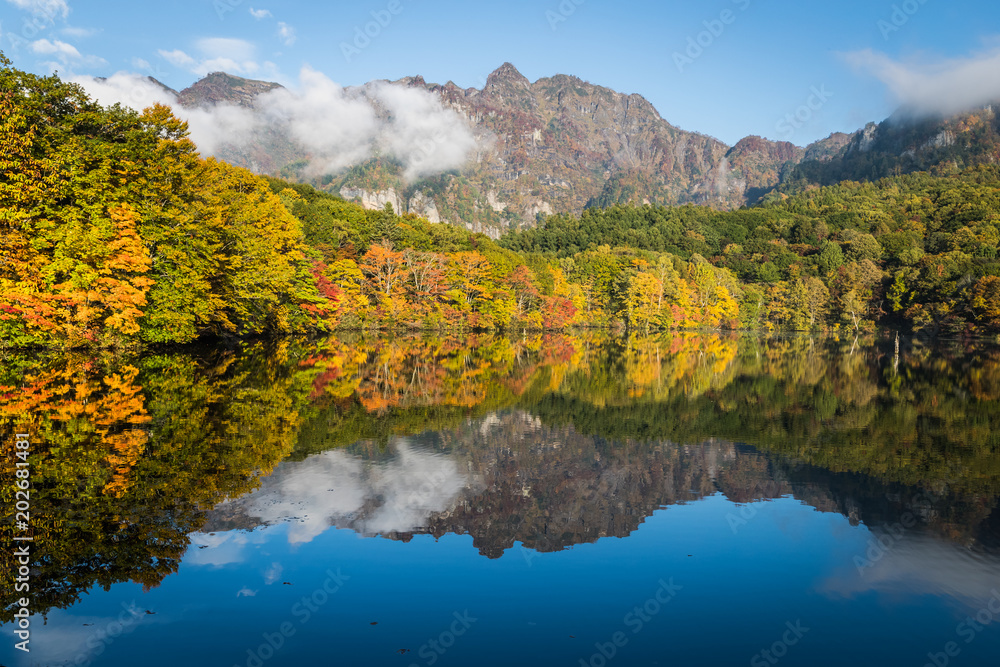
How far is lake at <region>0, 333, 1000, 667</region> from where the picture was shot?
17.6ft

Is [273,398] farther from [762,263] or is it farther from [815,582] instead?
[762,263]

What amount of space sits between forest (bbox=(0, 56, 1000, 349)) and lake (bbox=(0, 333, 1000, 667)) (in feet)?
29.6

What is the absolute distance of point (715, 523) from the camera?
864 cm

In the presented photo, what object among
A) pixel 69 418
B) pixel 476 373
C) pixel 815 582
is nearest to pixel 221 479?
pixel 69 418

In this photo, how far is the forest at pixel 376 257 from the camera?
23.5 metres

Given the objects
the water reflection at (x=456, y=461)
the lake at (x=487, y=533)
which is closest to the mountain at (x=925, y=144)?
the water reflection at (x=456, y=461)

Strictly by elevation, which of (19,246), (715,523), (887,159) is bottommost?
(715,523)

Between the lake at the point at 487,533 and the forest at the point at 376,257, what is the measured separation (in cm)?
902

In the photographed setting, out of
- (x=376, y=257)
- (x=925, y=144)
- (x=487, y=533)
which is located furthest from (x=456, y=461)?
(x=925, y=144)

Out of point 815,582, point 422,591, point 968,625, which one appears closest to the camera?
point 968,625

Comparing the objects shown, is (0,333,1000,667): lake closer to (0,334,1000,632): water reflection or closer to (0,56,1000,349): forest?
(0,334,1000,632): water reflection

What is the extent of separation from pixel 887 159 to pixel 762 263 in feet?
365

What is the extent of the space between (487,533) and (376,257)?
4657 cm

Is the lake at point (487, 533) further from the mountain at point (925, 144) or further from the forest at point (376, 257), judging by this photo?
the mountain at point (925, 144)
